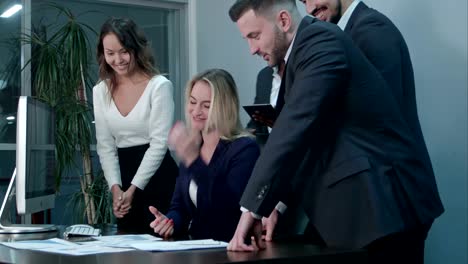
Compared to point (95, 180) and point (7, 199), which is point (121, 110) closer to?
point (7, 199)

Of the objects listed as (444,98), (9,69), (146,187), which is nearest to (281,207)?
(146,187)

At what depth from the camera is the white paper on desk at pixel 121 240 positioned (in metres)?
1.74

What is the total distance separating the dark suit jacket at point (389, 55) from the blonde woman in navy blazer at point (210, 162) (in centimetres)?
54

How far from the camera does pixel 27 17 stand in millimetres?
4738

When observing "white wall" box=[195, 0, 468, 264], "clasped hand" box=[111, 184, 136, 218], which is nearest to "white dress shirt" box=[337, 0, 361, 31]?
"white wall" box=[195, 0, 468, 264]

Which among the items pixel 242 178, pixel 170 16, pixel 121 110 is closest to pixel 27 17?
pixel 170 16

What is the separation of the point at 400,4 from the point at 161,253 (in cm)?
205

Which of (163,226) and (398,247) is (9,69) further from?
(398,247)

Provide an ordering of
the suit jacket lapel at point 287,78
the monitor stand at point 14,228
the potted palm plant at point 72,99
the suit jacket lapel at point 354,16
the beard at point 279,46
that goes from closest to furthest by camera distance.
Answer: the suit jacket lapel at point 287,78, the beard at point 279,46, the suit jacket lapel at point 354,16, the monitor stand at point 14,228, the potted palm plant at point 72,99

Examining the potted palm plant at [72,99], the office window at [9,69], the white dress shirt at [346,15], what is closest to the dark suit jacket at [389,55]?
the white dress shirt at [346,15]

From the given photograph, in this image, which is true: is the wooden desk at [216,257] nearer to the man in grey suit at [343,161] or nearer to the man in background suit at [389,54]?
the man in grey suit at [343,161]

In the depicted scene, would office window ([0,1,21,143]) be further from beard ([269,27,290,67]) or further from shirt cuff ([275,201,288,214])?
shirt cuff ([275,201,288,214])

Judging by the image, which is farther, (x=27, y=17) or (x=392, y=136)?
(x=27, y=17)

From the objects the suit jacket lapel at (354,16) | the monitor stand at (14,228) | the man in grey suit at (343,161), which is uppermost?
the suit jacket lapel at (354,16)
